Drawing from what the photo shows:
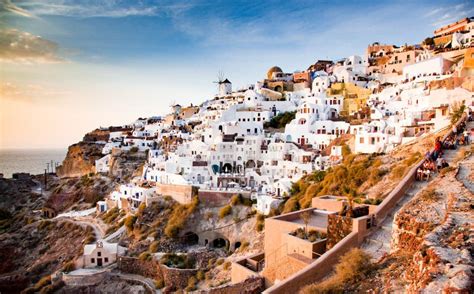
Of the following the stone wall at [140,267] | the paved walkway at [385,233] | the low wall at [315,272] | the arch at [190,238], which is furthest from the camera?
the arch at [190,238]

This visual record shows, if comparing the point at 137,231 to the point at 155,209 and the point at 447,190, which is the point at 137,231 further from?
the point at 447,190

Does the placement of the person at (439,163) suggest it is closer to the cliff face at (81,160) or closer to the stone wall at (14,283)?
the stone wall at (14,283)

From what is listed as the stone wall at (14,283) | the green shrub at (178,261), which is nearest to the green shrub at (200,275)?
the green shrub at (178,261)

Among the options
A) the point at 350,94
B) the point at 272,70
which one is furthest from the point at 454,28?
the point at 272,70

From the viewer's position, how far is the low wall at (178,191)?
27344mm

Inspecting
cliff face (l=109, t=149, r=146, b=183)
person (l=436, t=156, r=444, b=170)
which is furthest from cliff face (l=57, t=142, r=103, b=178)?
person (l=436, t=156, r=444, b=170)

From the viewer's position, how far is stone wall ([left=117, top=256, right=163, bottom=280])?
71.1 feet

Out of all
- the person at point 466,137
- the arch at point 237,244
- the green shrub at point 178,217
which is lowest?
the arch at point 237,244

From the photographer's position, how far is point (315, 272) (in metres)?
8.14

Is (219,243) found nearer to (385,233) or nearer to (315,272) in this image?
A: (385,233)

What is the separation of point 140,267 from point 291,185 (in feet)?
36.5

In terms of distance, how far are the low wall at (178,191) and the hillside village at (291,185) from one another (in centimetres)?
15

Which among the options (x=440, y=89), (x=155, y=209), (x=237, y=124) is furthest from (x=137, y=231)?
(x=440, y=89)

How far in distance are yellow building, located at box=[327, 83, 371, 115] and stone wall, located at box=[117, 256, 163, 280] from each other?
2263 cm
